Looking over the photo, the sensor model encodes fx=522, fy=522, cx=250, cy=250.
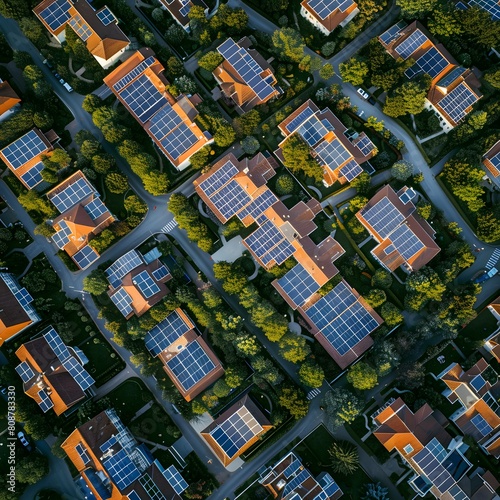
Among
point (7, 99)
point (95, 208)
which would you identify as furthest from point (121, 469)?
point (7, 99)

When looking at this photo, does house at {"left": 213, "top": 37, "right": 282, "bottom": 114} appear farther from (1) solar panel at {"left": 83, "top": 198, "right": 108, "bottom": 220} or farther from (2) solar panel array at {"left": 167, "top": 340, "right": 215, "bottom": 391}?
(2) solar panel array at {"left": 167, "top": 340, "right": 215, "bottom": 391}

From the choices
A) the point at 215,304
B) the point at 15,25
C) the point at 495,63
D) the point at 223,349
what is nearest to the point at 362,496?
the point at 223,349

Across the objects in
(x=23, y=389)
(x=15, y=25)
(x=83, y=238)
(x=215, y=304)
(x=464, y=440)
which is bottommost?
(x=464, y=440)

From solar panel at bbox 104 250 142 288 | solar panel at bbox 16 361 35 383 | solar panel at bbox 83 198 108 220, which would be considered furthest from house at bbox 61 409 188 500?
solar panel at bbox 83 198 108 220

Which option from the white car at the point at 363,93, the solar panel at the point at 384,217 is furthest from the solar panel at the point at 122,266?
the white car at the point at 363,93

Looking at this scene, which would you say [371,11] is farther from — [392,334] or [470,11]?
[392,334]
